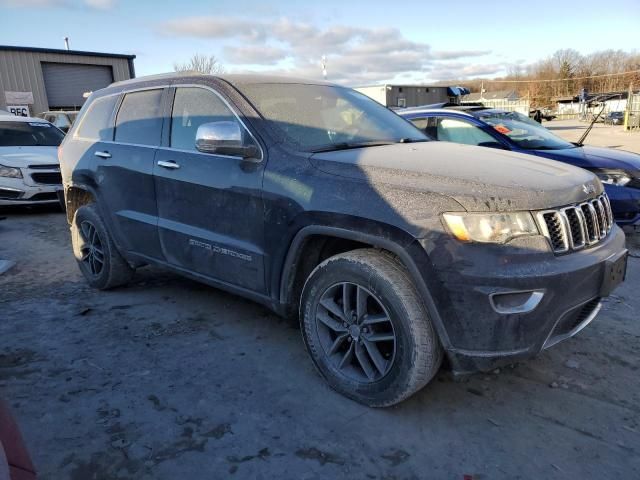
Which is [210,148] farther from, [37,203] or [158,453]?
[37,203]

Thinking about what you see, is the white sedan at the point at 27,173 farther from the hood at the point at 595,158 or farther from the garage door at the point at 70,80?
the garage door at the point at 70,80

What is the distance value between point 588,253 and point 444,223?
31.5 inches

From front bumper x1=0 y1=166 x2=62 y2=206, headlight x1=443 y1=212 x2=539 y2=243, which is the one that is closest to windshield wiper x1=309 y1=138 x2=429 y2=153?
headlight x1=443 y1=212 x2=539 y2=243

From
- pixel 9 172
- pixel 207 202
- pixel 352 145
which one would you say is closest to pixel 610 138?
pixel 9 172

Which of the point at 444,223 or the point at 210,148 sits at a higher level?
the point at 210,148

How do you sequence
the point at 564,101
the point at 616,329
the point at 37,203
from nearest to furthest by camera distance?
the point at 616,329, the point at 37,203, the point at 564,101

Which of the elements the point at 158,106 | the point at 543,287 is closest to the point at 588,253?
the point at 543,287

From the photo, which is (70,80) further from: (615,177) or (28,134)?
(615,177)

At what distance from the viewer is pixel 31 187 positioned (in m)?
8.38

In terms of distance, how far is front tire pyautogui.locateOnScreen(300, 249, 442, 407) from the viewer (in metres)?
2.48

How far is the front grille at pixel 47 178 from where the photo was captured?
8.45m

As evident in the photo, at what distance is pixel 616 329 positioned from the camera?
367 centimetres

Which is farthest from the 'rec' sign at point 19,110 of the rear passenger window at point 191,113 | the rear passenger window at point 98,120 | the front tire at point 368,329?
the front tire at point 368,329

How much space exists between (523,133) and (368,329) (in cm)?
473
